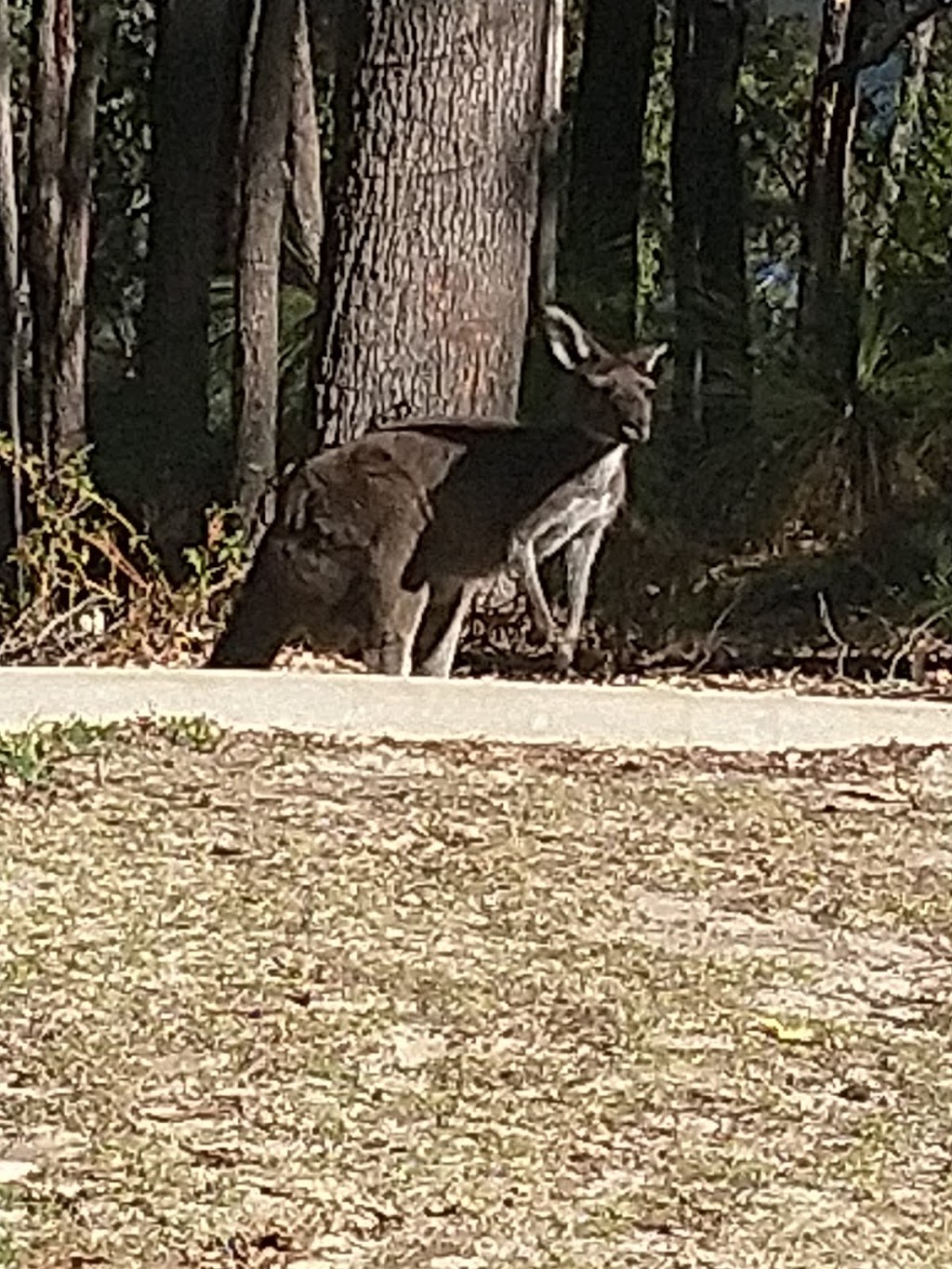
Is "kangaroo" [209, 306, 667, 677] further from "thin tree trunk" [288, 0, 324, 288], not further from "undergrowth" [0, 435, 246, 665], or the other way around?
"thin tree trunk" [288, 0, 324, 288]

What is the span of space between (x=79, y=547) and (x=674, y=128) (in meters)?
6.43

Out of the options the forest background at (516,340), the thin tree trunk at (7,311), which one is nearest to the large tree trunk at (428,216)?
the forest background at (516,340)

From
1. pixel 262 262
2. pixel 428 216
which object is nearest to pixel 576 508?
pixel 428 216

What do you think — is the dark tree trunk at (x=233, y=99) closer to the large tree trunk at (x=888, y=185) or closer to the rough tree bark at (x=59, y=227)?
the rough tree bark at (x=59, y=227)

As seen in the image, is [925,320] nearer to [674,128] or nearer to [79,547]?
[79,547]

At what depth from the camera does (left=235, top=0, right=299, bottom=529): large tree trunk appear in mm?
11648

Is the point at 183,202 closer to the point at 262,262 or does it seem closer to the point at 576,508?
the point at 262,262

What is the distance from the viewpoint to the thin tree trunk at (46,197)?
509 inches

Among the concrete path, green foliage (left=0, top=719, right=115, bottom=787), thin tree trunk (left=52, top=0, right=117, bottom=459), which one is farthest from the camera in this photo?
thin tree trunk (left=52, top=0, right=117, bottom=459)

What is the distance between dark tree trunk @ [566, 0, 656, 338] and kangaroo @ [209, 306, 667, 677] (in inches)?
130

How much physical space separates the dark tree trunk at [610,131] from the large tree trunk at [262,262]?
4.62 ft

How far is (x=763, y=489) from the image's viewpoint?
10.6 meters

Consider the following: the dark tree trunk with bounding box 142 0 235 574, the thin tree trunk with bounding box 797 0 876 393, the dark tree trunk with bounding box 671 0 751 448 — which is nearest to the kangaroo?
the thin tree trunk with bounding box 797 0 876 393

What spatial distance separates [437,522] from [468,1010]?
15.9 ft
